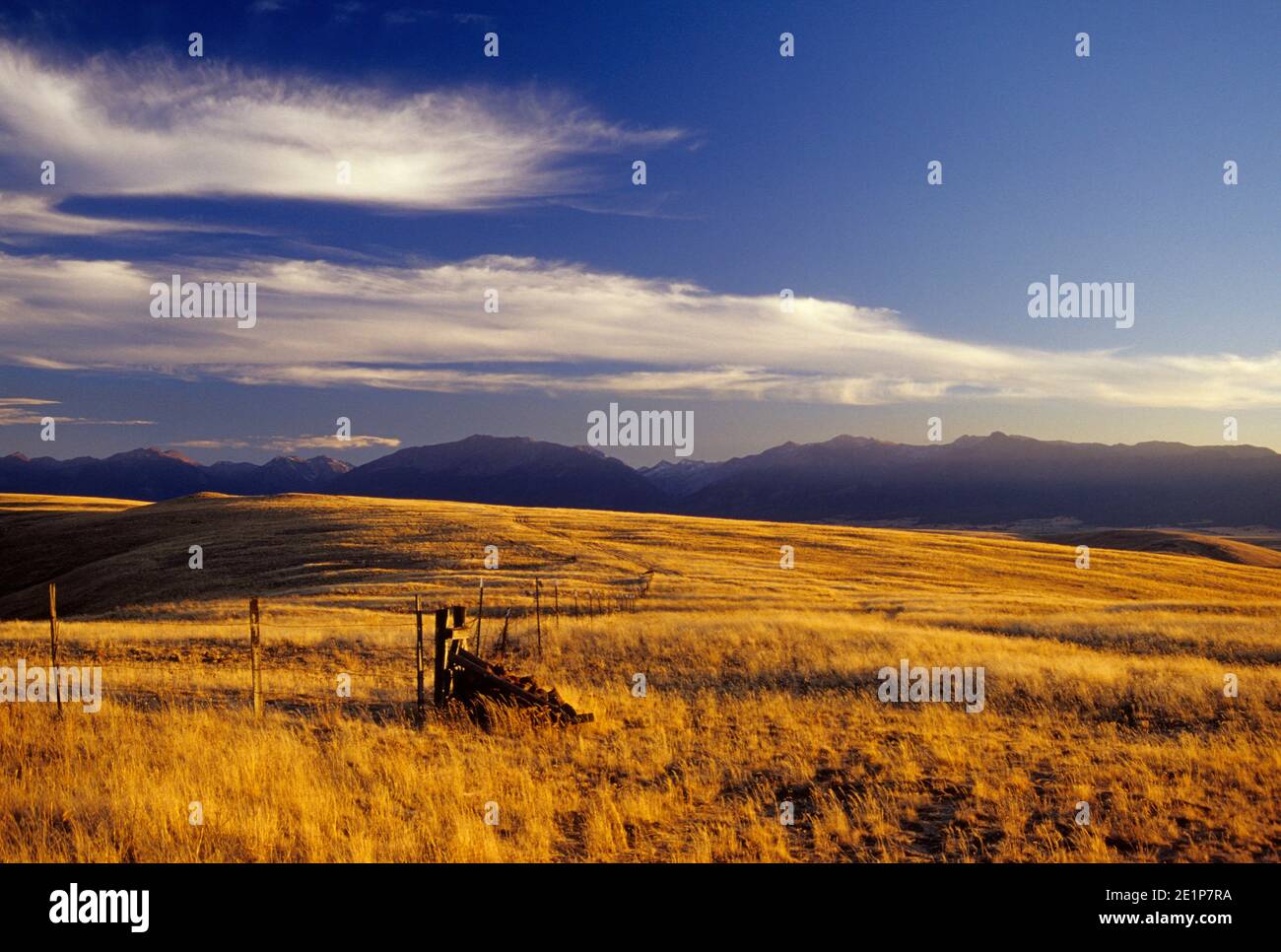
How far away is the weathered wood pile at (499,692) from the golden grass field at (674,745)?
0.43m

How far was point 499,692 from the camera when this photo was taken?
12.8 m

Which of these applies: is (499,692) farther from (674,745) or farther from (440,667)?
(674,745)

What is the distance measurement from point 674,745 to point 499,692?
318cm

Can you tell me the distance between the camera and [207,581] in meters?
43.5

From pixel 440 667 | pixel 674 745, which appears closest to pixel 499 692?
pixel 440 667

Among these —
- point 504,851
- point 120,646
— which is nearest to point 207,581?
point 120,646

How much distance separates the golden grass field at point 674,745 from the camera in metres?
7.51

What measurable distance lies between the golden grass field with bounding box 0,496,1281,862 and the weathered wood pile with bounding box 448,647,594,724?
0.43 metres

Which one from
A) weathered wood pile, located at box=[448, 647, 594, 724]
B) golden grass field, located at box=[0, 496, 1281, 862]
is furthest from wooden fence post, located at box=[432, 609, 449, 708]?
golden grass field, located at box=[0, 496, 1281, 862]

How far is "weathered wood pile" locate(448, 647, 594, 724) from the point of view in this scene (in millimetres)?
12562

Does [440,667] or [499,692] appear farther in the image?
[440,667]
